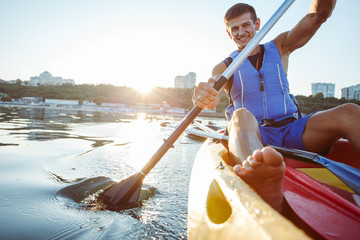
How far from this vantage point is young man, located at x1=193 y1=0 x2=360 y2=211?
99 cm

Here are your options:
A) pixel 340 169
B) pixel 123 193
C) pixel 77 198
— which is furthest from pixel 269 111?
pixel 77 198

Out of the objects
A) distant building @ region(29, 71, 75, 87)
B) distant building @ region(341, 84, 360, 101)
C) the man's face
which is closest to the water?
the man's face

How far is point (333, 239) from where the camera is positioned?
75 cm

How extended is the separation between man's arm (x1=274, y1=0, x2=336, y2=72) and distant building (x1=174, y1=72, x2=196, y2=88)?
434 feet

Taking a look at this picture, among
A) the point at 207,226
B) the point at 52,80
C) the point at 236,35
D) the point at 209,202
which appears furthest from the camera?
the point at 52,80

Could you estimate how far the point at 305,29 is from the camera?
232cm

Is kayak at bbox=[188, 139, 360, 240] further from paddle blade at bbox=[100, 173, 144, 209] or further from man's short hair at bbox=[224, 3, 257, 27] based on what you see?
man's short hair at bbox=[224, 3, 257, 27]

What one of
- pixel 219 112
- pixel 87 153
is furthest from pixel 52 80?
pixel 87 153

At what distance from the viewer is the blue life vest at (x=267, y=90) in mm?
2209

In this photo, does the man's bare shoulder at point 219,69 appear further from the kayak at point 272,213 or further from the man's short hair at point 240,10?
the kayak at point 272,213

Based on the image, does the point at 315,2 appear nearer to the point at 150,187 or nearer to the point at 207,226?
the point at 207,226

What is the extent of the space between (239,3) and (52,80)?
202 meters

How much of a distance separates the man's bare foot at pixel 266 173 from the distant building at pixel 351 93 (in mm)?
57040

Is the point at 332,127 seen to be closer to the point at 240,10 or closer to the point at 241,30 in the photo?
the point at 241,30
